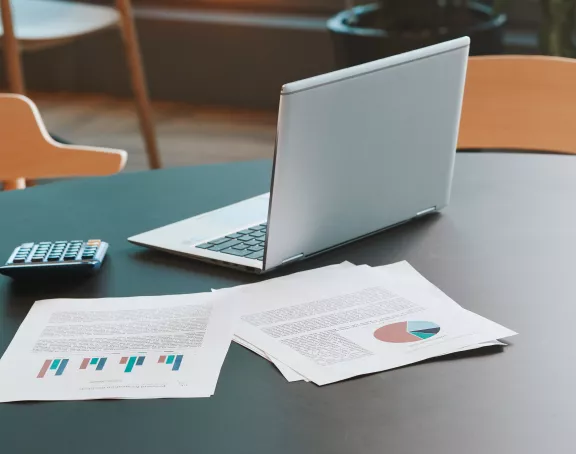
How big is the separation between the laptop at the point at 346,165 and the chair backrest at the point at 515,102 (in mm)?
531

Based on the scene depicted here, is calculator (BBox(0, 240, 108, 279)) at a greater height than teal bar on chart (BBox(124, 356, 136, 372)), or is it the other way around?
calculator (BBox(0, 240, 108, 279))

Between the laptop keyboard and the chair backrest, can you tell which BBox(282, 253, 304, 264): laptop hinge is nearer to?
the laptop keyboard

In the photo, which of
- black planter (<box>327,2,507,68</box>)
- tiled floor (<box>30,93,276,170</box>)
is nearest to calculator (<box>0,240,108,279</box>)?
black planter (<box>327,2,507,68</box>)

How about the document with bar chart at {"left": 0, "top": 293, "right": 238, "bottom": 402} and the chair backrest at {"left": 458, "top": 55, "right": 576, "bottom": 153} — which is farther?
the chair backrest at {"left": 458, "top": 55, "right": 576, "bottom": 153}

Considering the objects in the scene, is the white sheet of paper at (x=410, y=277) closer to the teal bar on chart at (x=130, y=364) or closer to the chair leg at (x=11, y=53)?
the teal bar on chart at (x=130, y=364)

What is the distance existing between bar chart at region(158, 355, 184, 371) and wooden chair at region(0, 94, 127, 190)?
815 mm

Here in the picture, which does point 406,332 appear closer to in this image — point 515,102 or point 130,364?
point 130,364

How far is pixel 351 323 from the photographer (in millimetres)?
792

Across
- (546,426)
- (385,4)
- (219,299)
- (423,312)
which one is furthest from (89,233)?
(385,4)

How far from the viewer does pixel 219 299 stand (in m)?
0.85

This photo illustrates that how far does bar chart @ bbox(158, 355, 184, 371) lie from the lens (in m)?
0.73

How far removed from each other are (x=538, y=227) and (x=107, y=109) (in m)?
2.98

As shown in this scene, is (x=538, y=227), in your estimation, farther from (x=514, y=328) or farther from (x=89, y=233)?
(x=89, y=233)

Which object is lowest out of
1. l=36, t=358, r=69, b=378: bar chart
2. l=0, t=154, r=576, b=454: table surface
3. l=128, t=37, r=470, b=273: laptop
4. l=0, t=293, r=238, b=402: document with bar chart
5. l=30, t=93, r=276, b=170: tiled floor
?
l=30, t=93, r=276, b=170: tiled floor
